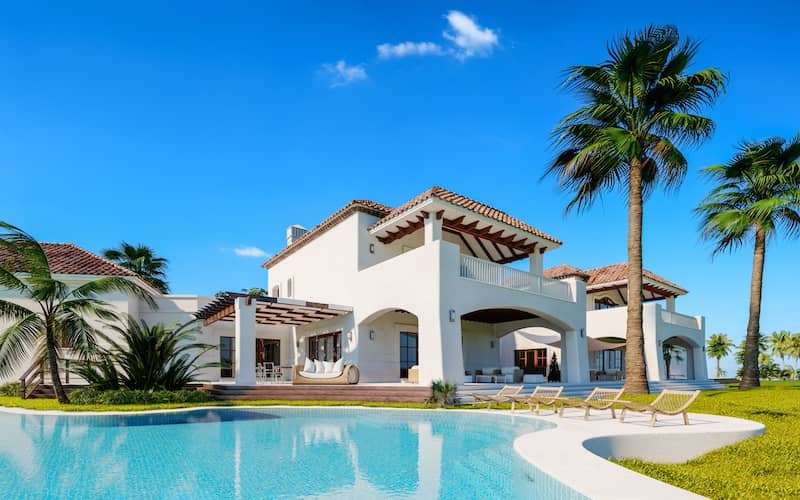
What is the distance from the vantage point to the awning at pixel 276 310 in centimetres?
1897

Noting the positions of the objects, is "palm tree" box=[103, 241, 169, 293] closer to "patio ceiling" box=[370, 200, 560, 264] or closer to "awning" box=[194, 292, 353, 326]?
"awning" box=[194, 292, 353, 326]

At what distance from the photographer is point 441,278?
17.0 meters

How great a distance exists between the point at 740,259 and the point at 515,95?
13711 mm

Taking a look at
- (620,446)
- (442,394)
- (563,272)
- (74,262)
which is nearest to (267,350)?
(74,262)

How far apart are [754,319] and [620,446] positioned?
1710cm

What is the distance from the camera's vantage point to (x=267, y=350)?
28062 millimetres

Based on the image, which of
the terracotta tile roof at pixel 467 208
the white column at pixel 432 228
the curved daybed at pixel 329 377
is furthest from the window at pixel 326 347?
the white column at pixel 432 228

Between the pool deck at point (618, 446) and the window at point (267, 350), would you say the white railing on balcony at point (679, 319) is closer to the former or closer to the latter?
the pool deck at point (618, 446)

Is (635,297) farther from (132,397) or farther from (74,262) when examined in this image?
(74,262)

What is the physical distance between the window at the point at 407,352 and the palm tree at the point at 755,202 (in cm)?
1292

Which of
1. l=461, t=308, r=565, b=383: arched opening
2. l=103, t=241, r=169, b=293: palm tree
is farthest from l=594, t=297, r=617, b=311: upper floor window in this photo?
l=103, t=241, r=169, b=293: palm tree

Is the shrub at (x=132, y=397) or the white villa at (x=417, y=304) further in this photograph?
the white villa at (x=417, y=304)

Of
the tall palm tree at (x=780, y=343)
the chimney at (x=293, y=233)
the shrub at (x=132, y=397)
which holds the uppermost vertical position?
the chimney at (x=293, y=233)

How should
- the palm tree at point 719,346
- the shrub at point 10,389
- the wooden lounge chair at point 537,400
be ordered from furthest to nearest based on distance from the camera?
the palm tree at point 719,346 → the shrub at point 10,389 → the wooden lounge chair at point 537,400
